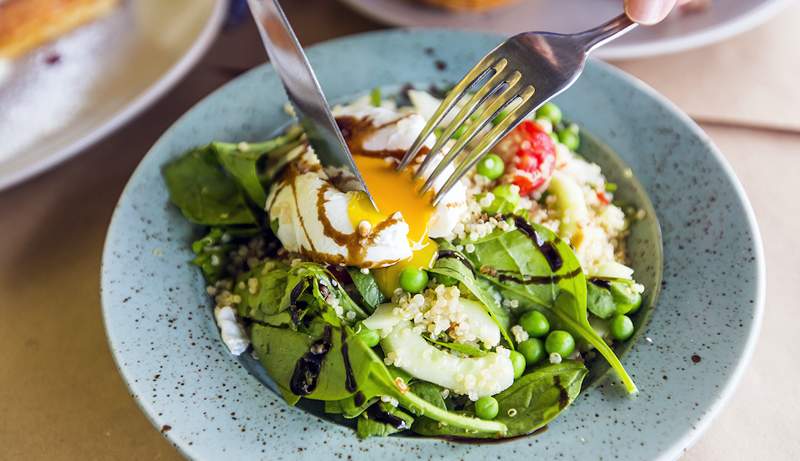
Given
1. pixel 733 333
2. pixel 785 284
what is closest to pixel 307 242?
pixel 733 333

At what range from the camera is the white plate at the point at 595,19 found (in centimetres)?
316

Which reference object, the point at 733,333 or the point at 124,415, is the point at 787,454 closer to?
the point at 733,333

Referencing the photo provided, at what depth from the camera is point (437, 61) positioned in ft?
9.54

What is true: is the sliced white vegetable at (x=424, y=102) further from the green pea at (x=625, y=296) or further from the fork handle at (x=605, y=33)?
the green pea at (x=625, y=296)

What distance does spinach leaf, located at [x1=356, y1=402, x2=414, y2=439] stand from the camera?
1.99m

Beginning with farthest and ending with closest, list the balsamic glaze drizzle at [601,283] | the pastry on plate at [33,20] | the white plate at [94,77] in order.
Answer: the pastry on plate at [33,20] < the white plate at [94,77] < the balsamic glaze drizzle at [601,283]

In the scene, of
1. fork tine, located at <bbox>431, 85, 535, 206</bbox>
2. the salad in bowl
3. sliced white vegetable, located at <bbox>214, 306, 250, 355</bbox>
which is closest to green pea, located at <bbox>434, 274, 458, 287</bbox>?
the salad in bowl

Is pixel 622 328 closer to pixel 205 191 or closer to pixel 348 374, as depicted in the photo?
pixel 348 374

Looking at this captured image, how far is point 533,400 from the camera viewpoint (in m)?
2.07

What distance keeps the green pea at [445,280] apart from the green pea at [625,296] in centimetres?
52

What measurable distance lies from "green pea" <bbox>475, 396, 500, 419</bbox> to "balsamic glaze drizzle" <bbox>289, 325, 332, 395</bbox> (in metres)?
0.46

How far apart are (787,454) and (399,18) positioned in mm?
2334

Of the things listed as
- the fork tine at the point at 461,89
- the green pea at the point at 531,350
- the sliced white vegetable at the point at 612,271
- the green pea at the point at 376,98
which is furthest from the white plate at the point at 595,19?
the green pea at the point at 531,350

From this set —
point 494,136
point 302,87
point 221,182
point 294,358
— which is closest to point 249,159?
point 221,182
